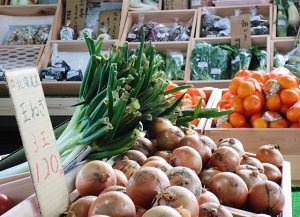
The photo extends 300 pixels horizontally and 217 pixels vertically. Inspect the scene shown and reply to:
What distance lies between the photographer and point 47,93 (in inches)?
189

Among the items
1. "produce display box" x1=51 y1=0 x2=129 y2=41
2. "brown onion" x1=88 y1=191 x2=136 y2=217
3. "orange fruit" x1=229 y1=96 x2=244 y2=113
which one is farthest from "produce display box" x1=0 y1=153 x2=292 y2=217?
"produce display box" x1=51 y1=0 x2=129 y2=41

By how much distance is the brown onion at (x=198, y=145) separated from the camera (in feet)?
5.40

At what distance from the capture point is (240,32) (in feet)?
15.0

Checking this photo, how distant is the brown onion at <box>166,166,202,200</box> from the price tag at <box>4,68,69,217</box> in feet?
0.95

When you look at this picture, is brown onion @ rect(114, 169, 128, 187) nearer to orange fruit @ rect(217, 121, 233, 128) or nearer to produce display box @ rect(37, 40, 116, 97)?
orange fruit @ rect(217, 121, 233, 128)

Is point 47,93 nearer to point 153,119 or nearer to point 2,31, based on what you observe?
point 2,31

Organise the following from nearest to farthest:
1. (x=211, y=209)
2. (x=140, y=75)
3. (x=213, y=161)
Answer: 1. (x=211, y=209)
2. (x=213, y=161)
3. (x=140, y=75)

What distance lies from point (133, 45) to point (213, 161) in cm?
317

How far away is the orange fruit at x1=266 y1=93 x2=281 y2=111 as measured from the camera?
2930 mm

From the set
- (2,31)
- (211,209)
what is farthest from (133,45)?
(211,209)

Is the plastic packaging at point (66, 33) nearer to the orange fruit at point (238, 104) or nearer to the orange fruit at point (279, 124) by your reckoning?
the orange fruit at point (238, 104)

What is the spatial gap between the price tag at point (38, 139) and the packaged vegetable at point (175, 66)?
3.39 meters

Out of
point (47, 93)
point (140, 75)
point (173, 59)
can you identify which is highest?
point (140, 75)

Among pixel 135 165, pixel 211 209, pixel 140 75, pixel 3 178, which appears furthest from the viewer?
pixel 140 75
